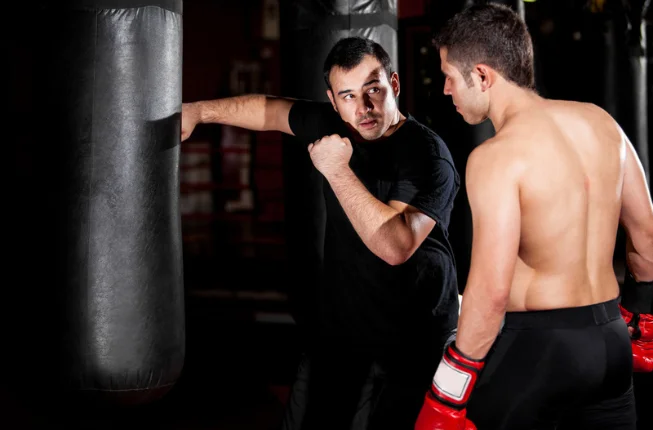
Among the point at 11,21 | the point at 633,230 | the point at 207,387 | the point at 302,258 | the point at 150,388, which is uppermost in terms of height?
the point at 11,21

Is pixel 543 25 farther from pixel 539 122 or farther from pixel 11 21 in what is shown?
pixel 539 122

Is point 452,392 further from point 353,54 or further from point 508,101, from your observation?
point 353,54

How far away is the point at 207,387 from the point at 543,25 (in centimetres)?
614

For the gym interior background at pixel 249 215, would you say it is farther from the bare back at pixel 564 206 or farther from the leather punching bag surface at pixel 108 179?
the bare back at pixel 564 206

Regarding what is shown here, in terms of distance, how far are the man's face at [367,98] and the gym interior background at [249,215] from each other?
0.54 metres

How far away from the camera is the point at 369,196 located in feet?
6.77

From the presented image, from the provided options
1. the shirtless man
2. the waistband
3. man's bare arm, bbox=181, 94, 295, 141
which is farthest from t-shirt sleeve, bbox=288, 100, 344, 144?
the waistband

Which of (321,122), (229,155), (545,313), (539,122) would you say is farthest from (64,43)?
(229,155)

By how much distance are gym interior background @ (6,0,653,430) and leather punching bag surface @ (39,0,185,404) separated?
0.02 meters

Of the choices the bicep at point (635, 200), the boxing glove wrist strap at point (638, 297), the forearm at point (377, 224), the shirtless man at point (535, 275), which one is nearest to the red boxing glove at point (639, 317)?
the boxing glove wrist strap at point (638, 297)

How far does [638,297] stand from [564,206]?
716 millimetres

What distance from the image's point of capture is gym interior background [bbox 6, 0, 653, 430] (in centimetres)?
224

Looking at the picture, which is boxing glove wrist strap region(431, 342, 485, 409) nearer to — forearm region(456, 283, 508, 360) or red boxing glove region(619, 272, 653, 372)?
forearm region(456, 283, 508, 360)

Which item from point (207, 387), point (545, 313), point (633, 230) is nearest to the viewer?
point (545, 313)
